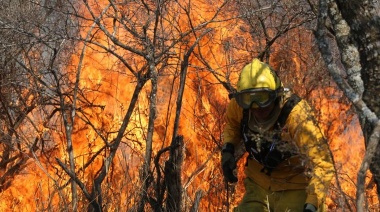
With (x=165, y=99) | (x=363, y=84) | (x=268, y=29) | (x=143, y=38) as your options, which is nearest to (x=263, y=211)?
(x=363, y=84)

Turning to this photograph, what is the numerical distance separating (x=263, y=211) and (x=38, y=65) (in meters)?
4.48

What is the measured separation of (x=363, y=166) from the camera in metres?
2.68

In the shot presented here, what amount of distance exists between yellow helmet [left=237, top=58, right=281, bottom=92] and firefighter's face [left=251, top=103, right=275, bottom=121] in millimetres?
146

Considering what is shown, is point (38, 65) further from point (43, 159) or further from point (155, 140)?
point (155, 140)

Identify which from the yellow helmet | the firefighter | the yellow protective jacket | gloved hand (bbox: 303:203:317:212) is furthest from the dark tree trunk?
the yellow helmet

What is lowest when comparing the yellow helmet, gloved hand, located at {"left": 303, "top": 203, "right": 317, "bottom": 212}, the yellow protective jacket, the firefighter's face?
gloved hand, located at {"left": 303, "top": 203, "right": 317, "bottom": 212}

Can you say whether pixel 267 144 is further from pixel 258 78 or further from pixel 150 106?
pixel 150 106

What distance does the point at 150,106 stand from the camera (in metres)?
7.01

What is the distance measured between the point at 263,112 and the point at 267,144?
23cm

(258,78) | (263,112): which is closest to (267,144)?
(263,112)

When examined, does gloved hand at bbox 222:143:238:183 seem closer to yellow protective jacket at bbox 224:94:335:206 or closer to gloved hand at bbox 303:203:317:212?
yellow protective jacket at bbox 224:94:335:206

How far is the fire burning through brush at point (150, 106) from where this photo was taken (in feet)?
22.9

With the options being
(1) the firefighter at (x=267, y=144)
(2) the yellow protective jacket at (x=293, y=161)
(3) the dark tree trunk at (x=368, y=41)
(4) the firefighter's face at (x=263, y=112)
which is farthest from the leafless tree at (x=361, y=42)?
(4) the firefighter's face at (x=263, y=112)

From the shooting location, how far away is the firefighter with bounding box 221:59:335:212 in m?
4.75
